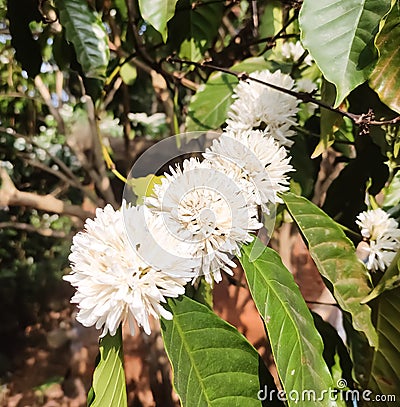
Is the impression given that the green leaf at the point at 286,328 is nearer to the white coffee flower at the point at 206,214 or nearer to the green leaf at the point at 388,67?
the white coffee flower at the point at 206,214

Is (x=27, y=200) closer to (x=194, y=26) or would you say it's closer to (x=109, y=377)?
(x=194, y=26)

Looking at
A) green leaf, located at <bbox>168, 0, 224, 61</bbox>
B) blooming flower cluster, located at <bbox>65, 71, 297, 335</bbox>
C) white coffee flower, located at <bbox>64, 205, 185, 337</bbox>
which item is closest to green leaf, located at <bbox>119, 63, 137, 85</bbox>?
green leaf, located at <bbox>168, 0, 224, 61</bbox>

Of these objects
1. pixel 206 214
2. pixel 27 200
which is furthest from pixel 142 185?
pixel 27 200

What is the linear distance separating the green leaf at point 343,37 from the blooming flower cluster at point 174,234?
0.10 metres

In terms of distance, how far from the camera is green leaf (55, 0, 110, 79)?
69 centimetres

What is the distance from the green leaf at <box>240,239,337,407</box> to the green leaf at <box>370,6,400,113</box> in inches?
8.1

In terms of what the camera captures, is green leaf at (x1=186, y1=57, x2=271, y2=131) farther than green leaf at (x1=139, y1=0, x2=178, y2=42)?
Yes

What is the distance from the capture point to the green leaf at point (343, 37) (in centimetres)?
43

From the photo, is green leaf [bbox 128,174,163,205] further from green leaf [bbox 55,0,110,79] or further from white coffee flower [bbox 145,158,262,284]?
green leaf [bbox 55,0,110,79]

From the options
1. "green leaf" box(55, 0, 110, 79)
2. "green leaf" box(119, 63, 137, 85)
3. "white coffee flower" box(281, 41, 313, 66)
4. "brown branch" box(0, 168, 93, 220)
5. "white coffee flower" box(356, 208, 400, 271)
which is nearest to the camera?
"white coffee flower" box(356, 208, 400, 271)

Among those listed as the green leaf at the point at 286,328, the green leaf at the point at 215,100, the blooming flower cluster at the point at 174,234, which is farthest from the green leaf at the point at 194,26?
the green leaf at the point at 286,328

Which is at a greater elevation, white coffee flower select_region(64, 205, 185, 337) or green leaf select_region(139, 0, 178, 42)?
green leaf select_region(139, 0, 178, 42)

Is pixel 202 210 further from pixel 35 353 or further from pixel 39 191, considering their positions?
pixel 35 353

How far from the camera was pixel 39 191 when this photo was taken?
1973 mm
